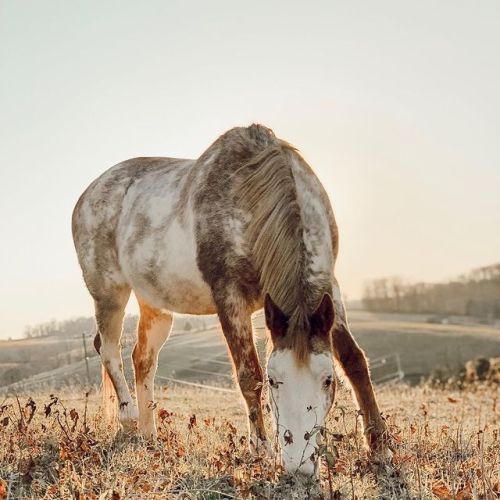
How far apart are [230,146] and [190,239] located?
0.90 m

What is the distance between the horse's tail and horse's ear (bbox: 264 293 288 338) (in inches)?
137

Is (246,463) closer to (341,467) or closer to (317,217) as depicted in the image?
(341,467)

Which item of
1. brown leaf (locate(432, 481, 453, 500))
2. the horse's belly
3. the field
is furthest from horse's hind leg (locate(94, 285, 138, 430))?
brown leaf (locate(432, 481, 453, 500))

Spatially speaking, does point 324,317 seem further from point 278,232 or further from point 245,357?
point 245,357

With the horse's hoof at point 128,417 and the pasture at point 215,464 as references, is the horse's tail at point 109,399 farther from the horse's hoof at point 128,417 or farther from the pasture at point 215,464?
the horse's hoof at point 128,417

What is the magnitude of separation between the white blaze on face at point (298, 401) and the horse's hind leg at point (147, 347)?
3461 mm

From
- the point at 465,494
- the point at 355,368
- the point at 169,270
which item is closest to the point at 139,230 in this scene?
the point at 169,270

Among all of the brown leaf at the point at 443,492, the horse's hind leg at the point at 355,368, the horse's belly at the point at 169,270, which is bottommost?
the brown leaf at the point at 443,492

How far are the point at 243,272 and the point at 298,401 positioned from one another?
1.44 metres

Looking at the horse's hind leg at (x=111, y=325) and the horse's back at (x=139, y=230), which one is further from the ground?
the horse's back at (x=139, y=230)

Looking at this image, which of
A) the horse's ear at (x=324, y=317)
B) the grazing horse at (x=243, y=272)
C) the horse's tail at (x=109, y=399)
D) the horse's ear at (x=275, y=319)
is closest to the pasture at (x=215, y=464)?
the horse's tail at (x=109, y=399)

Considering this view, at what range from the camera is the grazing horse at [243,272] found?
385cm

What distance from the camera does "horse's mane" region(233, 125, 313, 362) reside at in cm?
414

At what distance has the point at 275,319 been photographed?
4066 millimetres
